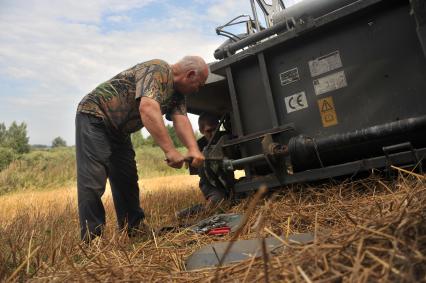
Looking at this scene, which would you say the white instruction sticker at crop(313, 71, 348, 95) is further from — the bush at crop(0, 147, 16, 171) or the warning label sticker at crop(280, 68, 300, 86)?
the bush at crop(0, 147, 16, 171)

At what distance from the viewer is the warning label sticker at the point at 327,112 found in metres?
3.26

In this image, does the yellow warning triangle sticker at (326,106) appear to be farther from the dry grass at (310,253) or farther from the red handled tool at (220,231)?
the red handled tool at (220,231)

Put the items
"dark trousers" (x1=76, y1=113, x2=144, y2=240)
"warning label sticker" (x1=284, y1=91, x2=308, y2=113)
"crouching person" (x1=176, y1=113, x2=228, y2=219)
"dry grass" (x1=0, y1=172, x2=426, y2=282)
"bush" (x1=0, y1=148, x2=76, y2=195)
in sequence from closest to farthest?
"dry grass" (x1=0, y1=172, x2=426, y2=282), "dark trousers" (x1=76, y1=113, x2=144, y2=240), "warning label sticker" (x1=284, y1=91, x2=308, y2=113), "crouching person" (x1=176, y1=113, x2=228, y2=219), "bush" (x1=0, y1=148, x2=76, y2=195)

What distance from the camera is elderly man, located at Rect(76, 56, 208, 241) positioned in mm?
3064

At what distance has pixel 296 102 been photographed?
3461 millimetres

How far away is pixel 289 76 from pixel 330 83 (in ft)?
1.30

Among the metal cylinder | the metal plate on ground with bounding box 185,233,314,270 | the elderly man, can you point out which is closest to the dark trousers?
the elderly man

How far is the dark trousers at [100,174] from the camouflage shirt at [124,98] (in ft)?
0.30

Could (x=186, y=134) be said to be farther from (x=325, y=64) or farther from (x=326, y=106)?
(x=325, y=64)

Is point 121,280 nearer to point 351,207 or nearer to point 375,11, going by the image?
point 351,207

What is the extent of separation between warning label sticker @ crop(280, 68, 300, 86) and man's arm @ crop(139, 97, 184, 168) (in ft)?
4.01

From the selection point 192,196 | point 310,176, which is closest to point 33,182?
point 192,196

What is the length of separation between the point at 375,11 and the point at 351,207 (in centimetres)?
161

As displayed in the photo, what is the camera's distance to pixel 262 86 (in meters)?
3.67
